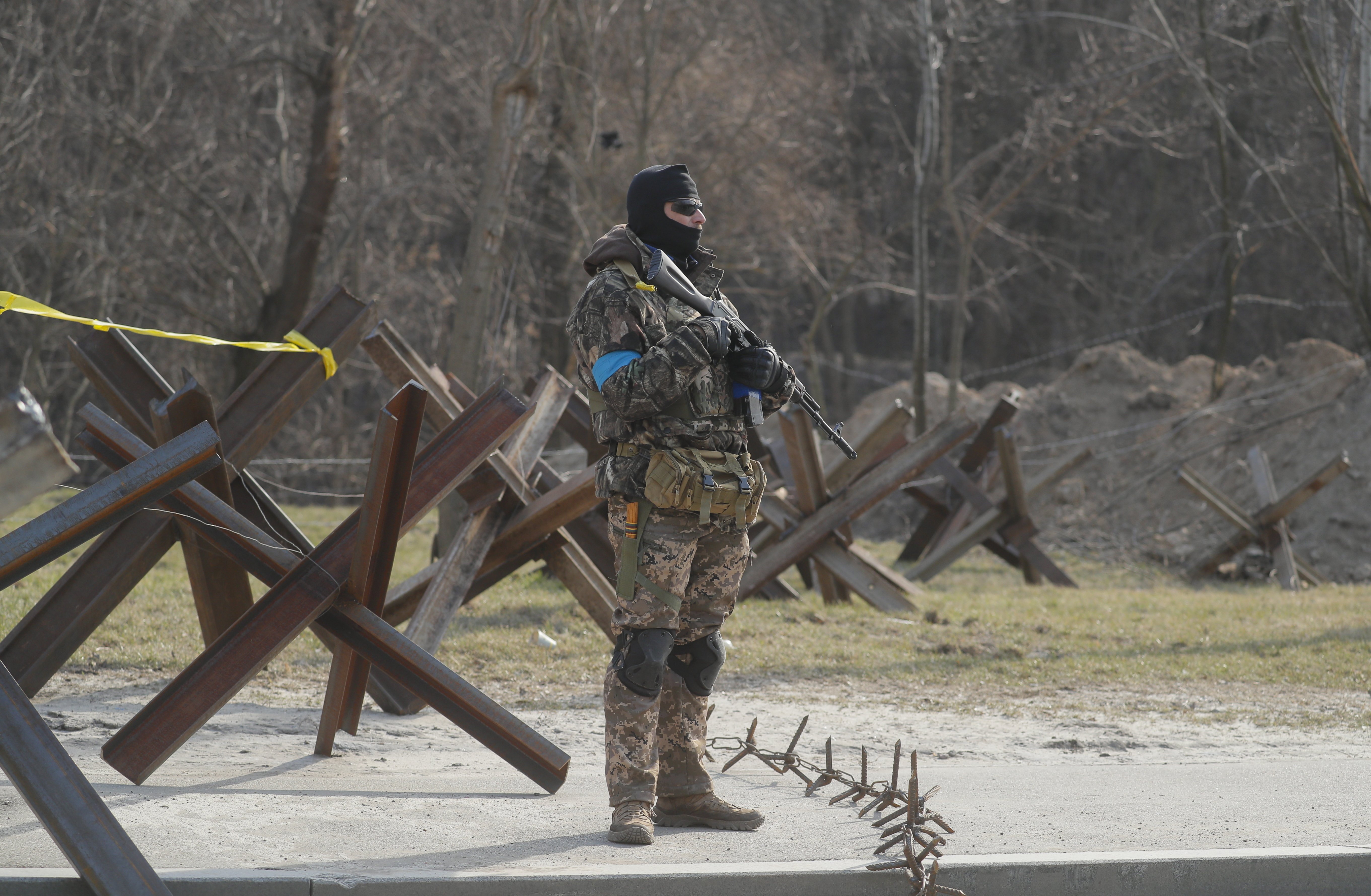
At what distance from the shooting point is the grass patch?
668cm

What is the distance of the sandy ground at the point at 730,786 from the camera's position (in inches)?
141

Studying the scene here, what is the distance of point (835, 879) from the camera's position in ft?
11.4

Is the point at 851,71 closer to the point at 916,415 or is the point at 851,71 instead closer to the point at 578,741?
the point at 916,415

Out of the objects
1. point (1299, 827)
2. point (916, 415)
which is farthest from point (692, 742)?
point (916, 415)

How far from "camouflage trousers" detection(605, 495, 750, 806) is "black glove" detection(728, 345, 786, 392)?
0.44 m

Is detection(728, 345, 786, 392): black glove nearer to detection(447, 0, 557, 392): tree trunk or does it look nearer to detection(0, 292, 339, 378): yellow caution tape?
detection(0, 292, 339, 378): yellow caution tape

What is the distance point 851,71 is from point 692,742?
2321 centimetres

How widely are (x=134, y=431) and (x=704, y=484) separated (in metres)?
2.68

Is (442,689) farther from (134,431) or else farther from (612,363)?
(134,431)

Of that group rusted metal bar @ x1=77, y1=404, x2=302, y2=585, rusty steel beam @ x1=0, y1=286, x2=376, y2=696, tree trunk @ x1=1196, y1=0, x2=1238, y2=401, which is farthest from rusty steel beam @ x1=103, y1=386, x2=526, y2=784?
tree trunk @ x1=1196, y1=0, x2=1238, y2=401

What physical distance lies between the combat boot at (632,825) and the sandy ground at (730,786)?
0.04 metres

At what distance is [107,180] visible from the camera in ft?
60.0

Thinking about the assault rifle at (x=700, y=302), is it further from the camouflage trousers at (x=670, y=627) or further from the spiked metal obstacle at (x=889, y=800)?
the spiked metal obstacle at (x=889, y=800)

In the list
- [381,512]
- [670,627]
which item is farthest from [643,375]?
[381,512]
